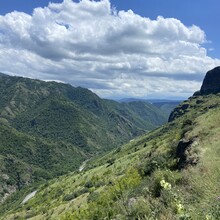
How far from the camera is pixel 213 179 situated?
9.45 metres

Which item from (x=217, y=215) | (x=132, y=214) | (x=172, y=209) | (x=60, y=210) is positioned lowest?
(x=60, y=210)

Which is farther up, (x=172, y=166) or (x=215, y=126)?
(x=215, y=126)

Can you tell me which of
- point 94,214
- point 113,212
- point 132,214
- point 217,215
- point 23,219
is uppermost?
point 217,215

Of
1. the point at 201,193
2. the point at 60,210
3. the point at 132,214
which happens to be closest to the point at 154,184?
the point at 132,214

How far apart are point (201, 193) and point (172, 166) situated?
1823 cm

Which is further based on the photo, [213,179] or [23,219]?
[23,219]

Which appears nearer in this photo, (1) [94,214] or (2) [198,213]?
(2) [198,213]

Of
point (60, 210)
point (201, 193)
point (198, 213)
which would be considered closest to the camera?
point (198, 213)

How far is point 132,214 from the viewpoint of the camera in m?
13.8

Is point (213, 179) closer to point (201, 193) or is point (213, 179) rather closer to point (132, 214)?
point (201, 193)

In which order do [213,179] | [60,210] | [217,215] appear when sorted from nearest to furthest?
[217,215] < [213,179] < [60,210]

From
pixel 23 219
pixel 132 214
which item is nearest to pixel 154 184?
pixel 132 214

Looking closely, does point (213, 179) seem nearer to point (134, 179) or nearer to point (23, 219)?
point (134, 179)

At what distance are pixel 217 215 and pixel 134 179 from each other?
70.4 ft
